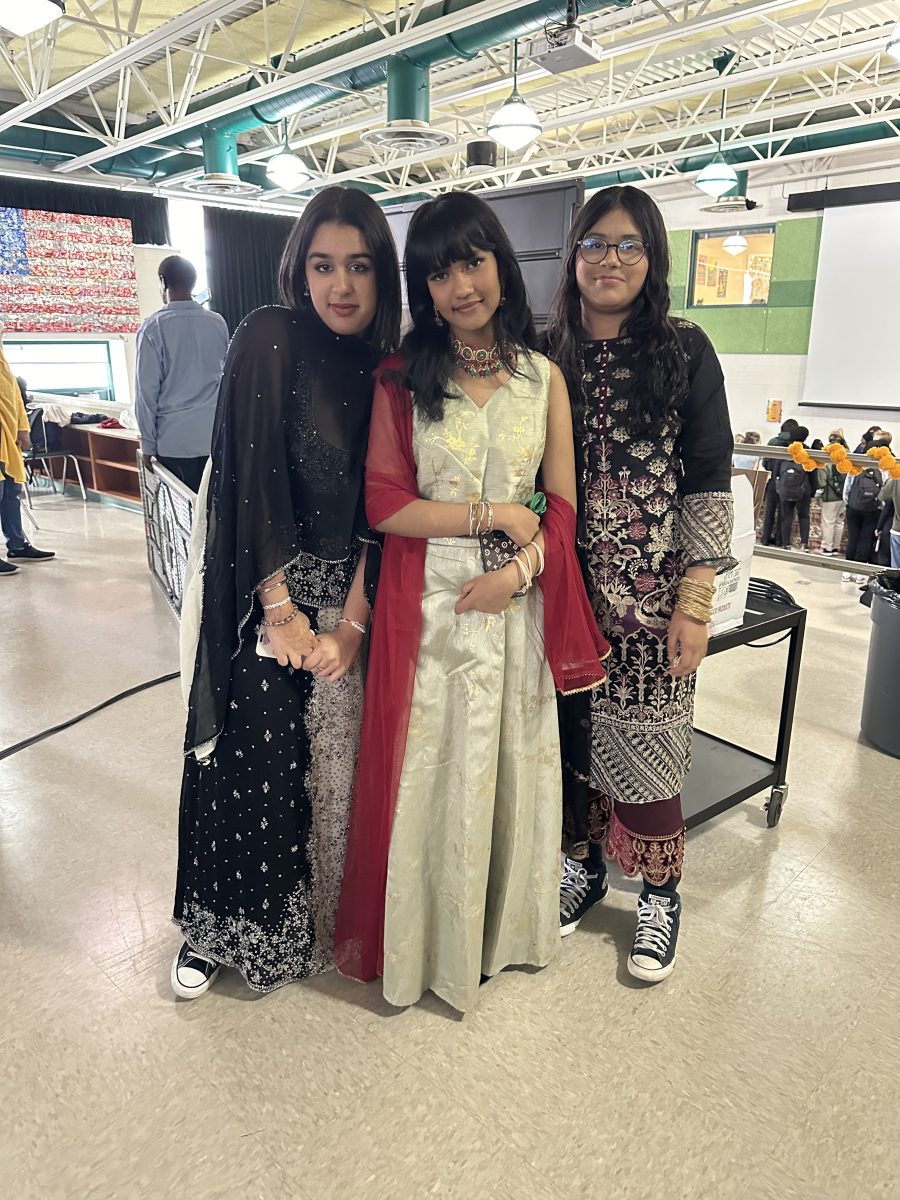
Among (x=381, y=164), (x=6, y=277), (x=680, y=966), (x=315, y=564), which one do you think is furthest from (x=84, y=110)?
(x=680, y=966)

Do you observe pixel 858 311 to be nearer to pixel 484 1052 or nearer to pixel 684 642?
pixel 684 642

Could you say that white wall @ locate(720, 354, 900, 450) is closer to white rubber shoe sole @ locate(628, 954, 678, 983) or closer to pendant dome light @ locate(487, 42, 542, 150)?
pendant dome light @ locate(487, 42, 542, 150)

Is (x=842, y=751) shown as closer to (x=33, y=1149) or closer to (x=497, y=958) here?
(x=497, y=958)

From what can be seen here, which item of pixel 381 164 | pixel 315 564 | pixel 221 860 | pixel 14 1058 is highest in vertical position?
pixel 381 164

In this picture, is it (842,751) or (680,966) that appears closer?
(680,966)

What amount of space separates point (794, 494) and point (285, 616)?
19.1 ft

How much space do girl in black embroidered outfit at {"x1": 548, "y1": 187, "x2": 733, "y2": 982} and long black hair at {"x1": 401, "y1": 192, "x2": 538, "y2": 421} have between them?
6.3 inches

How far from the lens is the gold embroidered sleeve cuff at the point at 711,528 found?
5.18ft

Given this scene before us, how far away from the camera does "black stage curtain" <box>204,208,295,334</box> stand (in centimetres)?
1180

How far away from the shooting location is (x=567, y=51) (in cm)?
455

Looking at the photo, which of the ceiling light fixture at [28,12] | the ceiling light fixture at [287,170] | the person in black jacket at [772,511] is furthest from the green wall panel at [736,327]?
the ceiling light fixture at [28,12]

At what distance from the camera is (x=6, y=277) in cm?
963

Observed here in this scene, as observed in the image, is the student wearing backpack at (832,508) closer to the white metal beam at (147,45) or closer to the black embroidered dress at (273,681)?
the white metal beam at (147,45)

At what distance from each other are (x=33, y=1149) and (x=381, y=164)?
9582mm
